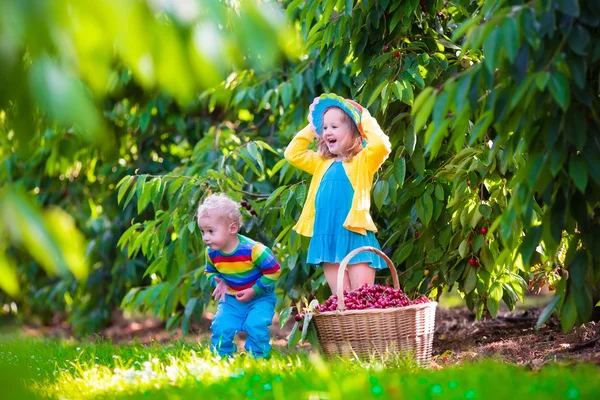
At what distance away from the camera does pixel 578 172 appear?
96.3 inches

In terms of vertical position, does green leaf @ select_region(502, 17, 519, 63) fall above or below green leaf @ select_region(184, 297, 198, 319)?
above

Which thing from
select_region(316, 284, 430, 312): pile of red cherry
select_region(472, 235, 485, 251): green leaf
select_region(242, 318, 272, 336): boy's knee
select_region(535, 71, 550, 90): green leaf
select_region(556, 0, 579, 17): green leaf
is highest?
select_region(556, 0, 579, 17): green leaf

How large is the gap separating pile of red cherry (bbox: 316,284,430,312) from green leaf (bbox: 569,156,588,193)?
1.20 m

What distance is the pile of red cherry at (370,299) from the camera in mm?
3408

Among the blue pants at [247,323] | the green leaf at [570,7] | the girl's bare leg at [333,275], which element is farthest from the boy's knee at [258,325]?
the green leaf at [570,7]

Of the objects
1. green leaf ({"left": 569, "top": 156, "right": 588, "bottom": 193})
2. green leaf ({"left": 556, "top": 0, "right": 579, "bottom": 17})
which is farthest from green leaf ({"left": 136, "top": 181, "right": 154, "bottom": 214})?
green leaf ({"left": 556, "top": 0, "right": 579, "bottom": 17})

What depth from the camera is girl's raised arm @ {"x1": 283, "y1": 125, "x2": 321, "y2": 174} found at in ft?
13.4

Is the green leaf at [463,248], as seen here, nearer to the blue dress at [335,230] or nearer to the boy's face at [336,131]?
the blue dress at [335,230]

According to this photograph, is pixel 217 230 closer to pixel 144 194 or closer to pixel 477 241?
pixel 144 194

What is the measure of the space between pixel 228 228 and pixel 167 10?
8.62 feet

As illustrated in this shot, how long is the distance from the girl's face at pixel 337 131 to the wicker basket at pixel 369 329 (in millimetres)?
625

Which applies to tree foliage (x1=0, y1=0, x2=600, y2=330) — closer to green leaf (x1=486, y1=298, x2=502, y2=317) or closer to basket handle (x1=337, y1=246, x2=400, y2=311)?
green leaf (x1=486, y1=298, x2=502, y2=317)

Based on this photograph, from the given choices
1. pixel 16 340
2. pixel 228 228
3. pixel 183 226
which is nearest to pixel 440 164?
pixel 228 228

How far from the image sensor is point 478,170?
364 cm
